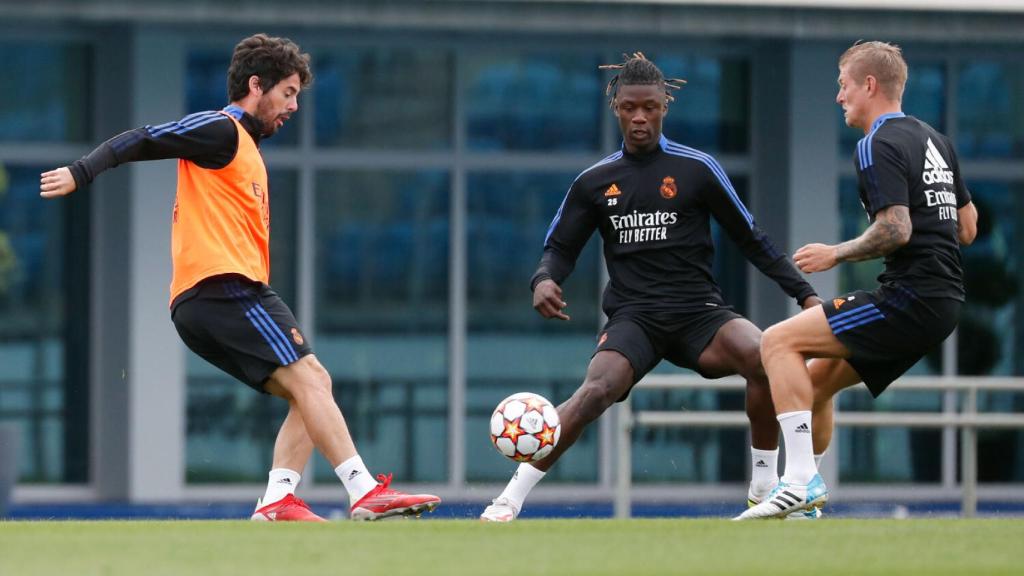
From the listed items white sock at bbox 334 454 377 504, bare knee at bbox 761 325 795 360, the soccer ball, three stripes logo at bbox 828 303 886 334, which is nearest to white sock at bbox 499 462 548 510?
the soccer ball

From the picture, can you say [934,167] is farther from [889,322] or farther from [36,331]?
[36,331]

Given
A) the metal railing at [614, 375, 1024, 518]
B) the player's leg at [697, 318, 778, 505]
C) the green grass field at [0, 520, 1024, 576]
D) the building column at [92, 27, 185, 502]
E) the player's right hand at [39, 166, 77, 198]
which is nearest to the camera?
the green grass field at [0, 520, 1024, 576]

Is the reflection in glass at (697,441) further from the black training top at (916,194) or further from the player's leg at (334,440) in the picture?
the player's leg at (334,440)

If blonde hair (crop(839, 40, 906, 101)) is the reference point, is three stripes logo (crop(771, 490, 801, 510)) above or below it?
below

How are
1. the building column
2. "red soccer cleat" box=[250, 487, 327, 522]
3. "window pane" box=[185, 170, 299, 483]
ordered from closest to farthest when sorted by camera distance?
"red soccer cleat" box=[250, 487, 327, 522] < the building column < "window pane" box=[185, 170, 299, 483]

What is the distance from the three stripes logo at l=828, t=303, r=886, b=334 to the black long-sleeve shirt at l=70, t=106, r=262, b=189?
248 centimetres

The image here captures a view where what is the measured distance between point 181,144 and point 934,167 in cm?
297

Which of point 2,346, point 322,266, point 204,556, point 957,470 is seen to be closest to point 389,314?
point 322,266

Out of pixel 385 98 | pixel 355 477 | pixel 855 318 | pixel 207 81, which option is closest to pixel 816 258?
pixel 855 318

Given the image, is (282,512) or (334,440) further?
(282,512)

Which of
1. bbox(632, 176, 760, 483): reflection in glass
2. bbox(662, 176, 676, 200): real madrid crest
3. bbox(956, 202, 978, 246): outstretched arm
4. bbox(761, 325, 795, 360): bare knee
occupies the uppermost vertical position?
bbox(662, 176, 676, 200): real madrid crest

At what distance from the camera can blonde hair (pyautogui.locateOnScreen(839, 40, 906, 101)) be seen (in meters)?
7.38

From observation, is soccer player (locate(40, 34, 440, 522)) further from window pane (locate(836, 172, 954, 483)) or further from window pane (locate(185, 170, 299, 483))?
window pane (locate(836, 172, 954, 483))

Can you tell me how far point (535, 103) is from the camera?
14.8m
